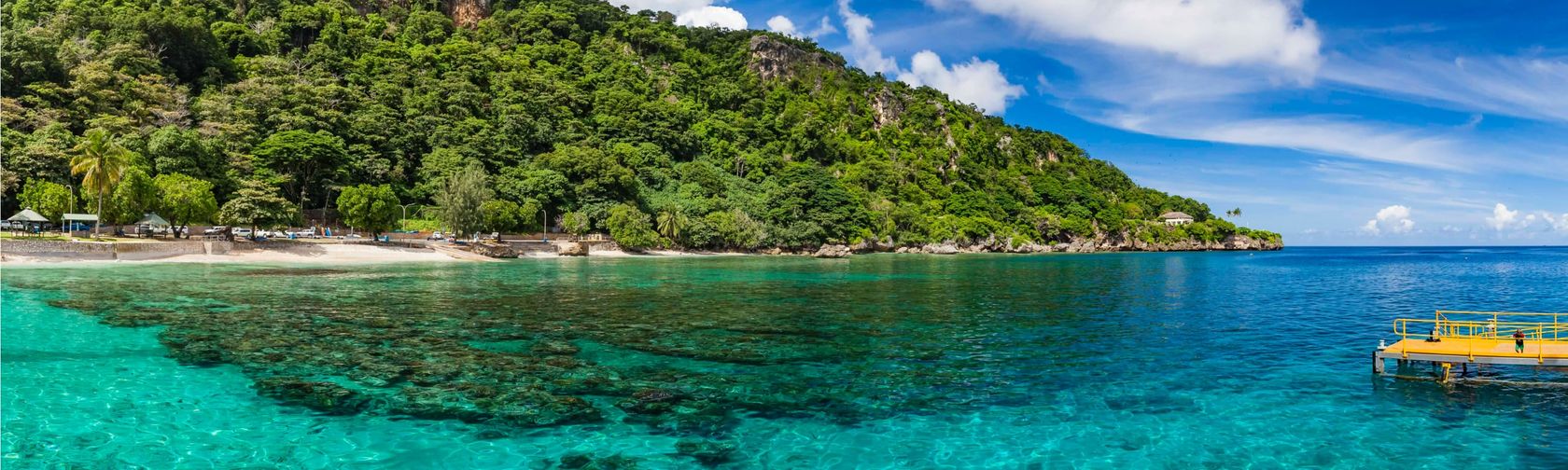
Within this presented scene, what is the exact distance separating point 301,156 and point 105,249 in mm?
34010

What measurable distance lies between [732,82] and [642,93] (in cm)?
3644

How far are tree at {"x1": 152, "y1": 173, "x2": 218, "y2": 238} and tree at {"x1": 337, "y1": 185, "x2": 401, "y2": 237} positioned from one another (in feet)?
43.4

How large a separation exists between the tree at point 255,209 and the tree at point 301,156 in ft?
66.9

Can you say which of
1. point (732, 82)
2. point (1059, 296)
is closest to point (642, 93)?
point (732, 82)

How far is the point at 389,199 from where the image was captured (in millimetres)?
80750

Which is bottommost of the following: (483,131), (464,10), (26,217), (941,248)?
(941,248)

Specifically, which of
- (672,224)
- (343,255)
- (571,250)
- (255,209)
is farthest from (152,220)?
(672,224)

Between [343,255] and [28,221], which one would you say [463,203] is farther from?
[28,221]

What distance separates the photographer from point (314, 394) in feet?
48.3

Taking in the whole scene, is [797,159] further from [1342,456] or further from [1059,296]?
[1342,456]

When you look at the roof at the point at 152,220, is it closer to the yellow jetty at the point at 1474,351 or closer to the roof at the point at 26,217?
the roof at the point at 26,217

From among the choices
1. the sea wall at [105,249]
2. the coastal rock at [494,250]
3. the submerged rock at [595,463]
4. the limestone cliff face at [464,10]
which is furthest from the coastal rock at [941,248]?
the limestone cliff face at [464,10]

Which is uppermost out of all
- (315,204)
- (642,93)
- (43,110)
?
(642,93)

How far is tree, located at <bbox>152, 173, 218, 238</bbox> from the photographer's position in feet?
199
